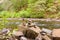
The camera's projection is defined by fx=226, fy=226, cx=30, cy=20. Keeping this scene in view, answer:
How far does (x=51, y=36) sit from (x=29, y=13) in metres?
7.38

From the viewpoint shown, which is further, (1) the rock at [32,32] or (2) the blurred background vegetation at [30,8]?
(2) the blurred background vegetation at [30,8]

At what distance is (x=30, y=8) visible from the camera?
16.1 m

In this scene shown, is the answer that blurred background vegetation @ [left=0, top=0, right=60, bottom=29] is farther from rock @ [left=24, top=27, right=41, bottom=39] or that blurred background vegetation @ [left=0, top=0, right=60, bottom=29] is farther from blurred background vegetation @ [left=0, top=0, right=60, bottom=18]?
rock @ [left=24, top=27, right=41, bottom=39]

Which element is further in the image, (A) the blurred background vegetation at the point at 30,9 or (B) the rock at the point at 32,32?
(A) the blurred background vegetation at the point at 30,9

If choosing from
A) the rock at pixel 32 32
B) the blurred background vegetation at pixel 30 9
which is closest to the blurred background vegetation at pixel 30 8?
the blurred background vegetation at pixel 30 9

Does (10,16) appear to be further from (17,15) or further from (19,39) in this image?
(19,39)

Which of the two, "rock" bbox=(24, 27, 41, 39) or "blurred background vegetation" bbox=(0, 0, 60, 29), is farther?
"blurred background vegetation" bbox=(0, 0, 60, 29)

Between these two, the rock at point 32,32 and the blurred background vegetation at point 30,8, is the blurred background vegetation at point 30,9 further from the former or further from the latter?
the rock at point 32,32

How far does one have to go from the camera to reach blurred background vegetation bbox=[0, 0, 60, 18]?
15281 millimetres

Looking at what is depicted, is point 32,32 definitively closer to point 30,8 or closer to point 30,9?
point 30,9

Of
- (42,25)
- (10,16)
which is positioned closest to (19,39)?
(42,25)

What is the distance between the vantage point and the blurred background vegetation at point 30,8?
50.1 ft

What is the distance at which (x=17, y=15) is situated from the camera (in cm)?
1544

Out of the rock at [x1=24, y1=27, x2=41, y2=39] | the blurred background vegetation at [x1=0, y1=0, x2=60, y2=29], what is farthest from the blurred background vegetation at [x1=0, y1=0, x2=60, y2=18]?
the rock at [x1=24, y1=27, x2=41, y2=39]
